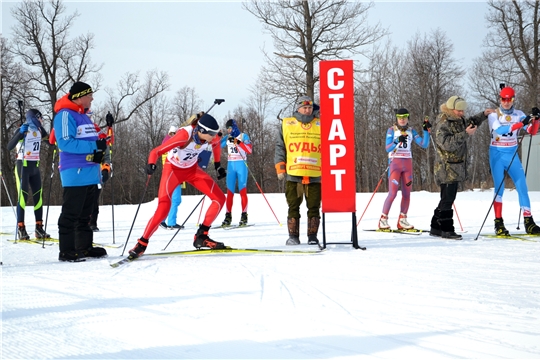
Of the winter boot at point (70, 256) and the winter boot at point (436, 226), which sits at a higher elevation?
the winter boot at point (436, 226)

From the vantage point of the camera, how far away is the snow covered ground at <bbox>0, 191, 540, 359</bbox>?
8.28 ft

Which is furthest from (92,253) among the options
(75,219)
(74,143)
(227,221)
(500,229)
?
(500,229)

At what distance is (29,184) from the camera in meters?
8.68

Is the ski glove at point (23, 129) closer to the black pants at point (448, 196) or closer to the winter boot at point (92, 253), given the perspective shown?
the winter boot at point (92, 253)

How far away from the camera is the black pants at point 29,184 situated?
8406mm

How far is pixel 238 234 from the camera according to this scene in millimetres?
8836

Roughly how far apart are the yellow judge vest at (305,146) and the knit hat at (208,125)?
1380 millimetres

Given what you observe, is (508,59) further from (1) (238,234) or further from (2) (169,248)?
(2) (169,248)

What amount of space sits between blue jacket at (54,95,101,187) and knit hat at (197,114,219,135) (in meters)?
1.34

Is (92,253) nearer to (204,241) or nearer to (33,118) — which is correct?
(204,241)

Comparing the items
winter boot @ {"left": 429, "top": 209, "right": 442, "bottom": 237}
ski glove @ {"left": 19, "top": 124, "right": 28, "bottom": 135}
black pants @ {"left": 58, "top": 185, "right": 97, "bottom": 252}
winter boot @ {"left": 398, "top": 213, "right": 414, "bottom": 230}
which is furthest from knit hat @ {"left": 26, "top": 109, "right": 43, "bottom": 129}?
winter boot @ {"left": 429, "top": 209, "right": 442, "bottom": 237}

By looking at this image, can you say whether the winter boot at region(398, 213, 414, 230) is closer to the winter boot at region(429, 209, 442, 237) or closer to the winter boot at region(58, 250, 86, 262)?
the winter boot at region(429, 209, 442, 237)

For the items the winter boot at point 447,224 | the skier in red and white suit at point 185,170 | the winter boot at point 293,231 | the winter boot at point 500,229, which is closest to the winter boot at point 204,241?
the skier in red and white suit at point 185,170

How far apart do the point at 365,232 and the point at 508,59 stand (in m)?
25.8
